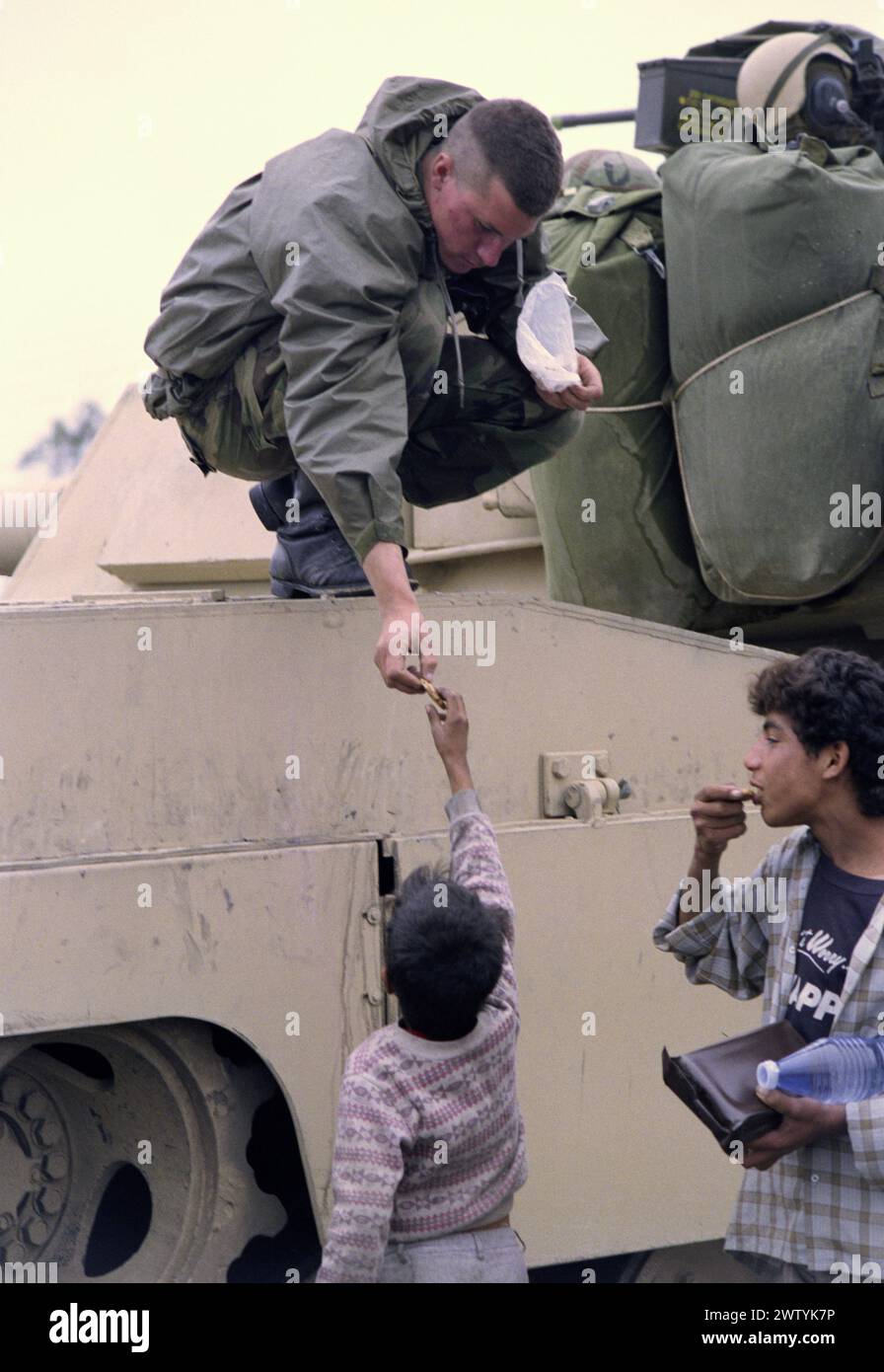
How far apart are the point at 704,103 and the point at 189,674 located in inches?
97.5

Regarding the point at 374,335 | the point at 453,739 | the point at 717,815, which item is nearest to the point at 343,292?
the point at 374,335

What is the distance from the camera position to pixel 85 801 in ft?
10.7

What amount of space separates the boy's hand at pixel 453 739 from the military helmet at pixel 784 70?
87.7 inches

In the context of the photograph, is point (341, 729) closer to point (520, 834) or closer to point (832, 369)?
point (520, 834)

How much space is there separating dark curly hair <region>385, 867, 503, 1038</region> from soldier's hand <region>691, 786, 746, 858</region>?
0.35 metres

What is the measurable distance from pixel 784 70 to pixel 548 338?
1514 millimetres

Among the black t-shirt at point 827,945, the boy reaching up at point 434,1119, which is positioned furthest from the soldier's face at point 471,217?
the black t-shirt at point 827,945

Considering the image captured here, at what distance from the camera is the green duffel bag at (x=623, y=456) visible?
170 inches

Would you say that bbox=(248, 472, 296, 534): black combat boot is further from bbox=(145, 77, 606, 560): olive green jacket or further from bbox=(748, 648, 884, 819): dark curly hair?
bbox=(748, 648, 884, 819): dark curly hair

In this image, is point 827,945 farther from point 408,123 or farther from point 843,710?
point 408,123

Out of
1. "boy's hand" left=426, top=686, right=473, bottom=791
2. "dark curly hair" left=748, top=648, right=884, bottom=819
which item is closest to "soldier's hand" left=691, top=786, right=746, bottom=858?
"dark curly hair" left=748, top=648, right=884, bottom=819

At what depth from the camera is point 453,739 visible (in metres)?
3.08

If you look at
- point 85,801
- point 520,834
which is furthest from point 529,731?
point 85,801

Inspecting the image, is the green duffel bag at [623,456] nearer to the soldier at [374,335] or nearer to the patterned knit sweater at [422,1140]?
the soldier at [374,335]
